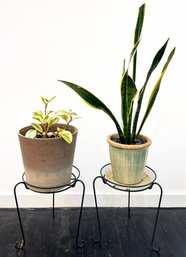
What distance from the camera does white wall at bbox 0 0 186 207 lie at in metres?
1.14

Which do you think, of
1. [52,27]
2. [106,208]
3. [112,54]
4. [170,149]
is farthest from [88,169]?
[52,27]

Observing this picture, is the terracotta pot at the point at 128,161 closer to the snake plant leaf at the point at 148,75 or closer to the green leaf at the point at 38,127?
the snake plant leaf at the point at 148,75

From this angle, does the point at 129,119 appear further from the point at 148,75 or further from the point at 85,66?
the point at 85,66

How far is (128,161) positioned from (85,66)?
598 millimetres

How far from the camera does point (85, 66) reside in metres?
1.20

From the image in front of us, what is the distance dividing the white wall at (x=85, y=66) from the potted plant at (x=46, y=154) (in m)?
0.35

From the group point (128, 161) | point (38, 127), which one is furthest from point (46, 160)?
point (128, 161)

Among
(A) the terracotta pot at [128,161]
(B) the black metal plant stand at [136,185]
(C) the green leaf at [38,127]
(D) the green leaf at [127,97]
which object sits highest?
(D) the green leaf at [127,97]

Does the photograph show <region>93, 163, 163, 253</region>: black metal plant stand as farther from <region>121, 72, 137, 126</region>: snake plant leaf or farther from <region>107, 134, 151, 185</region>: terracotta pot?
<region>121, 72, 137, 126</region>: snake plant leaf

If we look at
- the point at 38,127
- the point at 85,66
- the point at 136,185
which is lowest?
the point at 136,185

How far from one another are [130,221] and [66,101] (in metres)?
0.82

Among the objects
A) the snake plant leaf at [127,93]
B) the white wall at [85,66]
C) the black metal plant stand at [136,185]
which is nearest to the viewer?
the snake plant leaf at [127,93]

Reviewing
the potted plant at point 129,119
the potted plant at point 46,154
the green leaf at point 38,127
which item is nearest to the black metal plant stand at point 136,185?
the potted plant at point 129,119

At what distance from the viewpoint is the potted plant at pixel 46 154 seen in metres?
0.85
